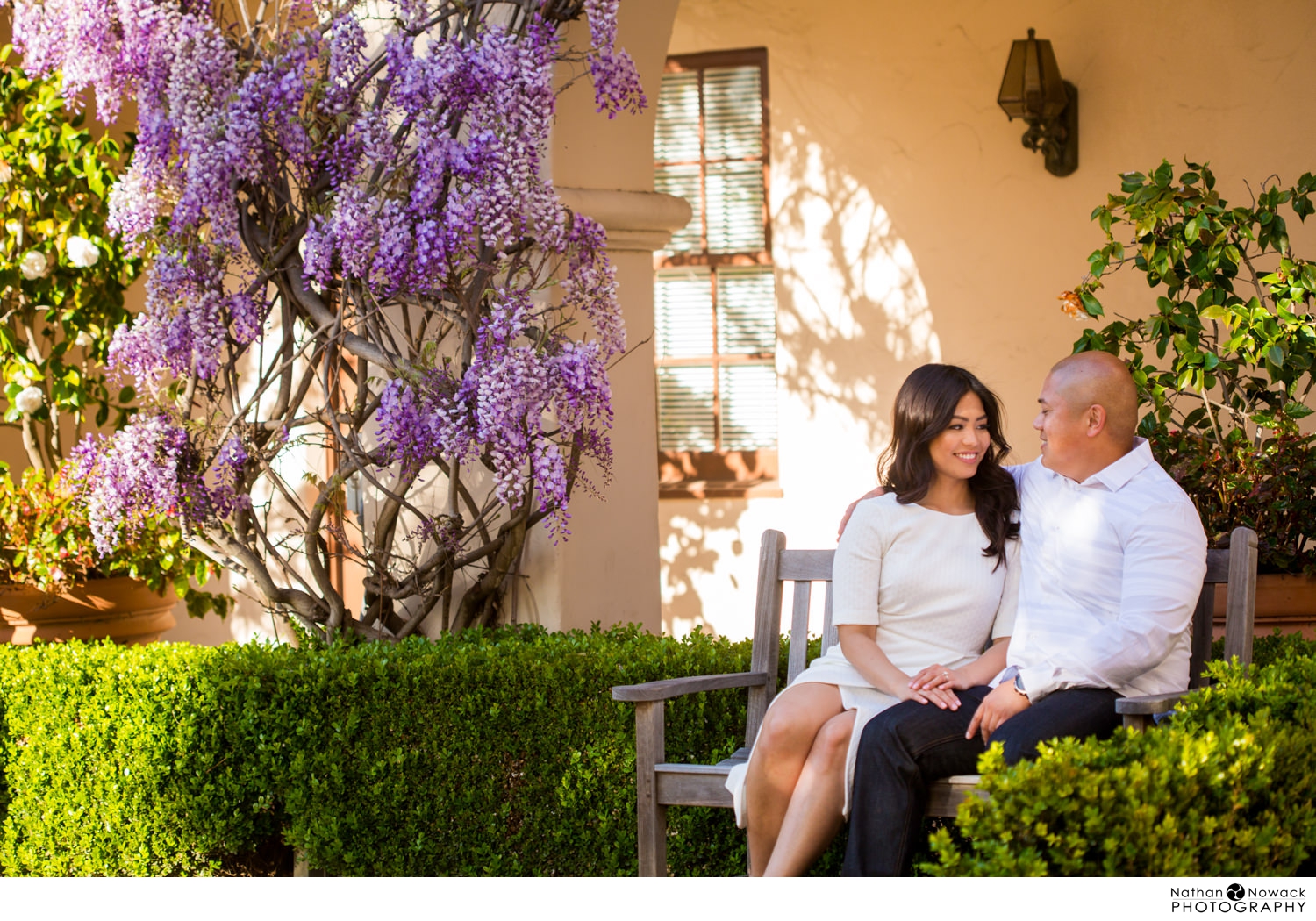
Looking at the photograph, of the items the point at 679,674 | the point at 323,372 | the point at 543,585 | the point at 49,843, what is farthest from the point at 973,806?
the point at 49,843

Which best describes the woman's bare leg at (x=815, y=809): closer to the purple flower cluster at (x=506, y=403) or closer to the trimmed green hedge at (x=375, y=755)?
the trimmed green hedge at (x=375, y=755)

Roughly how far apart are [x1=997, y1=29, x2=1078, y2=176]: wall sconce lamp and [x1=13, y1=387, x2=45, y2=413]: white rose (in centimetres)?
427

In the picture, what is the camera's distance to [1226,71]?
20.4 feet

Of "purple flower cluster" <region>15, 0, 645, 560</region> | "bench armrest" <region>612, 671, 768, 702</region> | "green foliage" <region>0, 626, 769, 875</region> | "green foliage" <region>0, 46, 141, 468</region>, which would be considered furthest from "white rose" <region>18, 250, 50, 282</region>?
"bench armrest" <region>612, 671, 768, 702</region>

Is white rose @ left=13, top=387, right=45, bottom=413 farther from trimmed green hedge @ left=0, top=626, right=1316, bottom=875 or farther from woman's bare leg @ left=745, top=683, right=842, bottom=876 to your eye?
woman's bare leg @ left=745, top=683, right=842, bottom=876

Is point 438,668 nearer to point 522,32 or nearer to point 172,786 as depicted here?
point 172,786

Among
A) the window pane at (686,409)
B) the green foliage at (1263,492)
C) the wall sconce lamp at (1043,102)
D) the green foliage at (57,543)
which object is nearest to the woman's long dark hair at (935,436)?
the green foliage at (1263,492)

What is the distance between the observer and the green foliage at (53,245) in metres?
4.87

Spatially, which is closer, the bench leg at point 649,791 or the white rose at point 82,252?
the bench leg at point 649,791

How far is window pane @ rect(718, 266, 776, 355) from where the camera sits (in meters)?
7.32

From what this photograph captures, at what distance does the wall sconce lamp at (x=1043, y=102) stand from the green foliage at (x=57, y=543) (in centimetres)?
408

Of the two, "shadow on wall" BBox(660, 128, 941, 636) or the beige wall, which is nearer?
the beige wall

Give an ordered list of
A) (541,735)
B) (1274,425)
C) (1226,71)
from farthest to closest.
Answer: (1226,71) < (1274,425) < (541,735)

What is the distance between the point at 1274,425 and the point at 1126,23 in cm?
312
